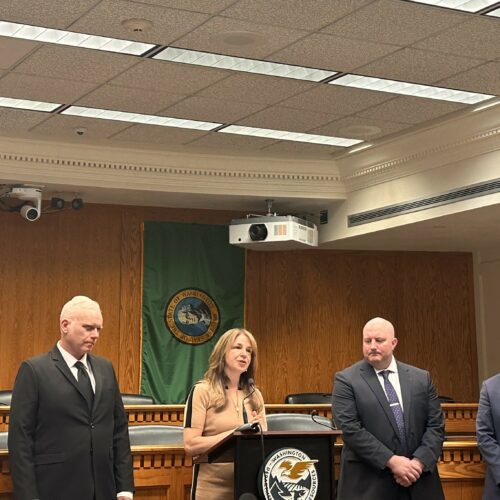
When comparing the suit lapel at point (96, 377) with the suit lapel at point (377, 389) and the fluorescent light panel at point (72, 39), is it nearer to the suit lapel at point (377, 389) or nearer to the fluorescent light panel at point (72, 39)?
the suit lapel at point (377, 389)

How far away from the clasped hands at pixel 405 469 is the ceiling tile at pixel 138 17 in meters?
2.89

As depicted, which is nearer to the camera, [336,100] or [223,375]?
[223,375]

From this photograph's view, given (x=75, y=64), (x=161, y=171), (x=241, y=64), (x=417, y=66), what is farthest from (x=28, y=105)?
(x=417, y=66)

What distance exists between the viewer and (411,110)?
25.7 feet

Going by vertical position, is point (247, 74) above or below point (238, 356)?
above

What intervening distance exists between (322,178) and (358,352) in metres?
2.40

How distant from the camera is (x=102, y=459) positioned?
3.98 metres

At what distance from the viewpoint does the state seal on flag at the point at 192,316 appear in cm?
1020

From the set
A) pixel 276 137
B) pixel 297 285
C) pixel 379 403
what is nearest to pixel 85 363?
pixel 379 403

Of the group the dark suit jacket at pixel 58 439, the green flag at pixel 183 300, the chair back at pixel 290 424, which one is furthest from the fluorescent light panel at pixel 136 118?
the dark suit jacket at pixel 58 439

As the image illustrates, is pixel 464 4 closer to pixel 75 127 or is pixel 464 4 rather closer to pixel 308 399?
pixel 75 127

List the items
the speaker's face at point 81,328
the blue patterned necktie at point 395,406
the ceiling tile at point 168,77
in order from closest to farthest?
the speaker's face at point 81,328 < the blue patterned necktie at point 395,406 < the ceiling tile at point 168,77

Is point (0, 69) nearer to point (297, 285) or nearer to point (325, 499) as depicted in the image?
point (325, 499)

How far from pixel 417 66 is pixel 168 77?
6.00 ft
